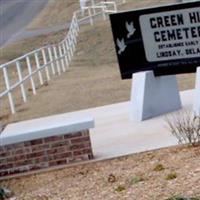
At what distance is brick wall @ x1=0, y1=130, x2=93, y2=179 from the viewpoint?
10180 millimetres

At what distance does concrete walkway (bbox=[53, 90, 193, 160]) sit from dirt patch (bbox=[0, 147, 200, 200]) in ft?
1.71

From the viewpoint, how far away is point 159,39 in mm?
12766

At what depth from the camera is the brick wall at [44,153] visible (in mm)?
10180

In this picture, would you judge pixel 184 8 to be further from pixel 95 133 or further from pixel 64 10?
pixel 64 10

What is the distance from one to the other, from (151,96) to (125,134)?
1237mm

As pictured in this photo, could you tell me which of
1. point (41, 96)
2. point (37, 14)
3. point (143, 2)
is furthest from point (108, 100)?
point (37, 14)

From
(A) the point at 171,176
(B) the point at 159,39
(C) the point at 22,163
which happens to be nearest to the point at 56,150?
(C) the point at 22,163

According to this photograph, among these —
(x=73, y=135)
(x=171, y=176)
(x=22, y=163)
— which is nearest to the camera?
(x=171, y=176)

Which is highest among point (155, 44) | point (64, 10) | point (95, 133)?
point (155, 44)

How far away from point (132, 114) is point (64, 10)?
50189 millimetres

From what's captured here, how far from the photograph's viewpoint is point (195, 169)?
26.8 ft

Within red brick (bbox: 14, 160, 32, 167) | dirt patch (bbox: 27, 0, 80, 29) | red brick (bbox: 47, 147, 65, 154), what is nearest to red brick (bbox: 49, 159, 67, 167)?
red brick (bbox: 47, 147, 65, 154)

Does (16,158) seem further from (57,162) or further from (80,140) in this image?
(80,140)

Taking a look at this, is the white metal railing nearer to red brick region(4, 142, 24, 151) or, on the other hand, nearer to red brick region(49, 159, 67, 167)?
red brick region(4, 142, 24, 151)
